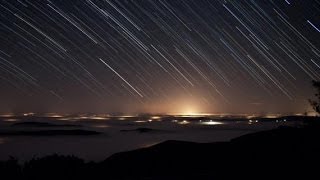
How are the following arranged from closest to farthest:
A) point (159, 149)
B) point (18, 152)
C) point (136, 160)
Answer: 1. point (136, 160)
2. point (159, 149)
3. point (18, 152)

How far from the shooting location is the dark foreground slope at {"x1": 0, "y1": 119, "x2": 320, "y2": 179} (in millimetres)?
16000

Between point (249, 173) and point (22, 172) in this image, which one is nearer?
point (249, 173)

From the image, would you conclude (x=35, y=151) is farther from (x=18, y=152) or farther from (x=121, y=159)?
(x=121, y=159)

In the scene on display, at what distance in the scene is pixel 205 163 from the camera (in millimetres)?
23250

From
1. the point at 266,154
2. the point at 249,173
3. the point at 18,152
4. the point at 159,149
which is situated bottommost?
the point at 249,173

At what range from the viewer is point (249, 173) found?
15.5m

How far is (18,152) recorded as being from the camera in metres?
49.2

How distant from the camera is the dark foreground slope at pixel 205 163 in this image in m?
16.0

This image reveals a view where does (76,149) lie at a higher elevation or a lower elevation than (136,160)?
higher

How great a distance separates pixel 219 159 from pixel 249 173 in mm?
8101

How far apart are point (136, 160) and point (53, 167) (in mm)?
6830

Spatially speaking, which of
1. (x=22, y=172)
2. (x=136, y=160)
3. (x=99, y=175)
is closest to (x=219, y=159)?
(x=136, y=160)

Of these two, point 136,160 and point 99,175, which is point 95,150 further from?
point 99,175

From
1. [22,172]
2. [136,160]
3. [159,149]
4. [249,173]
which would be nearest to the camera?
[249,173]
